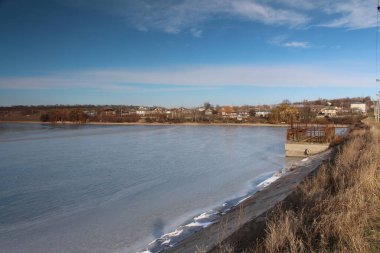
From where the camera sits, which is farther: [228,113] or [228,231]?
[228,113]

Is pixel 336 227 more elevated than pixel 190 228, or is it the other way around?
pixel 336 227

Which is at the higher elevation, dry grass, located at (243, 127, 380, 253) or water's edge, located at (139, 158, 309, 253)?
dry grass, located at (243, 127, 380, 253)

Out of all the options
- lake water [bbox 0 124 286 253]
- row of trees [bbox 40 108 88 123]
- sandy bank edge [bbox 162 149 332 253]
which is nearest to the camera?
sandy bank edge [bbox 162 149 332 253]

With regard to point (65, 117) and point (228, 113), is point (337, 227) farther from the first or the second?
point (228, 113)

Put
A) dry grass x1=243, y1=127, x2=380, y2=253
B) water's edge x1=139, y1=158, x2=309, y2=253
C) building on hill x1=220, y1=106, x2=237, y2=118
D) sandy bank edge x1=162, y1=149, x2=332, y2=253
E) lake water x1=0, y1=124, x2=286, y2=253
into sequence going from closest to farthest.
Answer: dry grass x1=243, y1=127, x2=380, y2=253, sandy bank edge x1=162, y1=149, x2=332, y2=253, water's edge x1=139, y1=158, x2=309, y2=253, lake water x1=0, y1=124, x2=286, y2=253, building on hill x1=220, y1=106, x2=237, y2=118

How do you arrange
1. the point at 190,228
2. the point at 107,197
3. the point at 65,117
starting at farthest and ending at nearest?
the point at 65,117 → the point at 107,197 → the point at 190,228

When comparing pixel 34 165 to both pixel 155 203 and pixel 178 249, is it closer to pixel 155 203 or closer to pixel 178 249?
pixel 155 203

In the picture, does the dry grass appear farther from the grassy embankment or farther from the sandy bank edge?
the sandy bank edge

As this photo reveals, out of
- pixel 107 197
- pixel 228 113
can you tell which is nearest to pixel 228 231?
pixel 107 197

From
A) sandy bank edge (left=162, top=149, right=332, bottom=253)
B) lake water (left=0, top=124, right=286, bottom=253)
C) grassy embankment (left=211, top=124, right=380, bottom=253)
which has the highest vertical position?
grassy embankment (left=211, top=124, right=380, bottom=253)

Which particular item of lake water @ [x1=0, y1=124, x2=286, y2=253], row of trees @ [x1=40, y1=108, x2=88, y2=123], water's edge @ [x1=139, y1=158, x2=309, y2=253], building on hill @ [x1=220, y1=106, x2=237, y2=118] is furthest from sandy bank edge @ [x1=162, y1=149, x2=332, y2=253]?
building on hill @ [x1=220, y1=106, x2=237, y2=118]

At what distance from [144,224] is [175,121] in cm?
9004

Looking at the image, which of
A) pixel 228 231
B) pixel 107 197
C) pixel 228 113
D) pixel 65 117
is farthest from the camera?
pixel 228 113

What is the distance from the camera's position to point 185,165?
1917 centimetres
